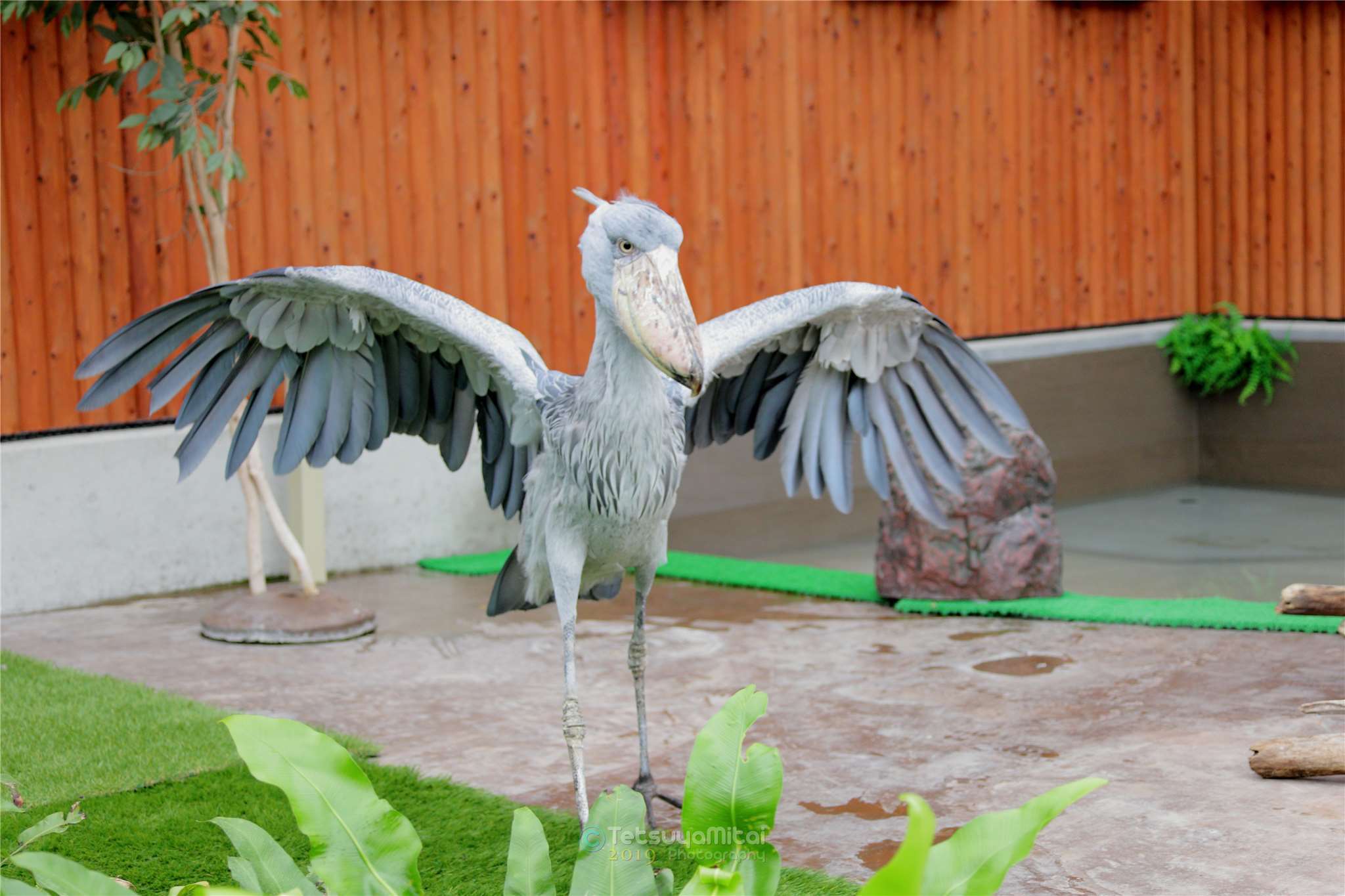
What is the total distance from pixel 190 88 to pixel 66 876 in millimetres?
4246

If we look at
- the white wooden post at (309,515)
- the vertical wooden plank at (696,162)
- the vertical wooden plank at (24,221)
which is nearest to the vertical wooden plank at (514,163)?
the vertical wooden plank at (696,162)

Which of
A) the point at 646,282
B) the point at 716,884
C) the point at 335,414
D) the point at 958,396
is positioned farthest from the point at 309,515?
the point at 716,884

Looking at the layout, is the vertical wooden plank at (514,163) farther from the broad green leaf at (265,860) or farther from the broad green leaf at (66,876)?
the broad green leaf at (66,876)

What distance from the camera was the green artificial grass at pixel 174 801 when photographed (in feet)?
11.5

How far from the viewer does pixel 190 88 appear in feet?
19.0

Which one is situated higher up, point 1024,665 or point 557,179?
point 557,179

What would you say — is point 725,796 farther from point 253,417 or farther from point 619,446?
point 253,417

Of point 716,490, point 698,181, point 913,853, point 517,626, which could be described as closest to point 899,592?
point 517,626

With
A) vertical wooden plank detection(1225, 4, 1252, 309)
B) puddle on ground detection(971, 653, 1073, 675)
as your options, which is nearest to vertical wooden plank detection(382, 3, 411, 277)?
puddle on ground detection(971, 653, 1073, 675)

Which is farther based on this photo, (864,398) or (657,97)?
(657,97)

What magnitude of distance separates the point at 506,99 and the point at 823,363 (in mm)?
4038

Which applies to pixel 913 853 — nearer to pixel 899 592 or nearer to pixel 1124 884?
pixel 1124 884

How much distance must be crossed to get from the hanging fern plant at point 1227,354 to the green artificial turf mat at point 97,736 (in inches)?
277

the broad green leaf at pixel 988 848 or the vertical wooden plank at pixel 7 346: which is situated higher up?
the vertical wooden plank at pixel 7 346
